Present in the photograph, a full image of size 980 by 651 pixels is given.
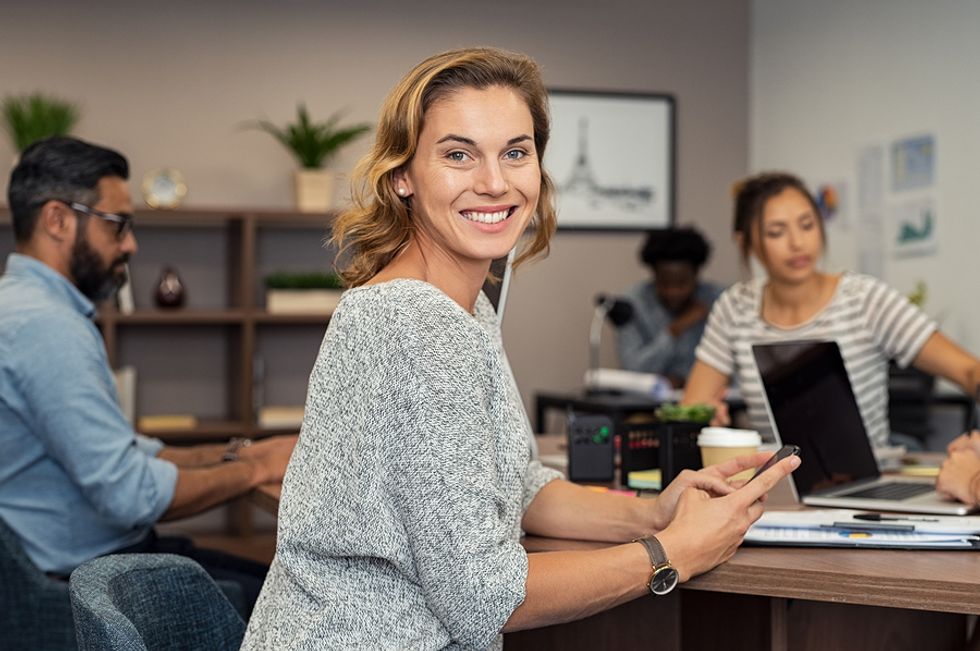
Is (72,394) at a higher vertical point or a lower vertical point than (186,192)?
lower

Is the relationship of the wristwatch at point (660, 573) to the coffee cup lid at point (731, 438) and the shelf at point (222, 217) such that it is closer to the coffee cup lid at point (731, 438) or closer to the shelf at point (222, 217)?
the coffee cup lid at point (731, 438)

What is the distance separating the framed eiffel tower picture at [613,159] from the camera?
21.6ft

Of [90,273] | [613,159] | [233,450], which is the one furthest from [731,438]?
[613,159]

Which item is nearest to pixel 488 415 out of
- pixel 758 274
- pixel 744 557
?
pixel 744 557

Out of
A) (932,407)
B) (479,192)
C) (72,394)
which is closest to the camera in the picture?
(479,192)

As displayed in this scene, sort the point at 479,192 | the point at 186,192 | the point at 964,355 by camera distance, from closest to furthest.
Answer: the point at 479,192 → the point at 964,355 → the point at 186,192

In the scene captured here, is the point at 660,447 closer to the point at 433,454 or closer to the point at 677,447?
the point at 677,447

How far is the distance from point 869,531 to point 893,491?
0.52m

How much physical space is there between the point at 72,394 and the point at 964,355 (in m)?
2.03

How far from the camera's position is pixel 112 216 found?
2945mm

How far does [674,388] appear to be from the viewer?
5688 mm

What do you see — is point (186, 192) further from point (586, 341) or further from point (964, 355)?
point (964, 355)

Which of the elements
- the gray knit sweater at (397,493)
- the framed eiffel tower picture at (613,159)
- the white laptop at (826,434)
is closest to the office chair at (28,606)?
the gray knit sweater at (397,493)

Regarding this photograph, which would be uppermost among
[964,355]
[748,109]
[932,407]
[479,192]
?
[748,109]
